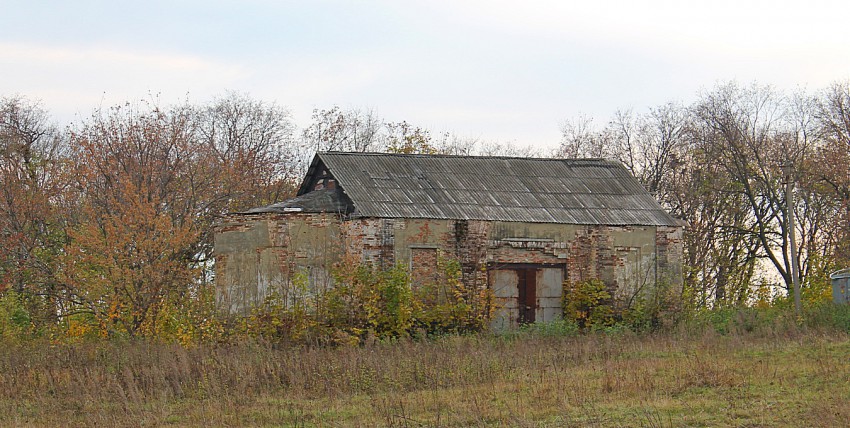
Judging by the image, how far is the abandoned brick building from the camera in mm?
22125

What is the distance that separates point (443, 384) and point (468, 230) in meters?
9.64

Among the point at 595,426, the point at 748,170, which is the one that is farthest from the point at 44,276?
the point at 748,170

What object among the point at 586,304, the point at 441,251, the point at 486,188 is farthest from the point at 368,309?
the point at 586,304

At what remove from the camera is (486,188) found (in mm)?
24953

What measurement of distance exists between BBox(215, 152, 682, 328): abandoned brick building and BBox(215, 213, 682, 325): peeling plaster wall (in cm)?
2

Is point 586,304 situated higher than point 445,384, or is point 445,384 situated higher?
point 586,304

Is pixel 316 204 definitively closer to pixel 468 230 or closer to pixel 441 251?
pixel 441 251

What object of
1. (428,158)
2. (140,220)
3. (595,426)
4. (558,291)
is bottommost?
(595,426)

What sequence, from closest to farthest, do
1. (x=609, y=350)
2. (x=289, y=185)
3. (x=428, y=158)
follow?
(x=609, y=350), (x=428, y=158), (x=289, y=185)

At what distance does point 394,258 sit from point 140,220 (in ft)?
19.6

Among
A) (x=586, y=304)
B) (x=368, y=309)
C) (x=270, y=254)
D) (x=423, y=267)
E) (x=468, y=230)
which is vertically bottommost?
(x=368, y=309)

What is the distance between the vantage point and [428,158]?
2609 centimetres

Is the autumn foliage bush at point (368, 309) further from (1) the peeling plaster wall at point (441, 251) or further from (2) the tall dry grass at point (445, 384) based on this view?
(2) the tall dry grass at point (445, 384)

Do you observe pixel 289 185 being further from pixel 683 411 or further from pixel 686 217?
pixel 683 411
